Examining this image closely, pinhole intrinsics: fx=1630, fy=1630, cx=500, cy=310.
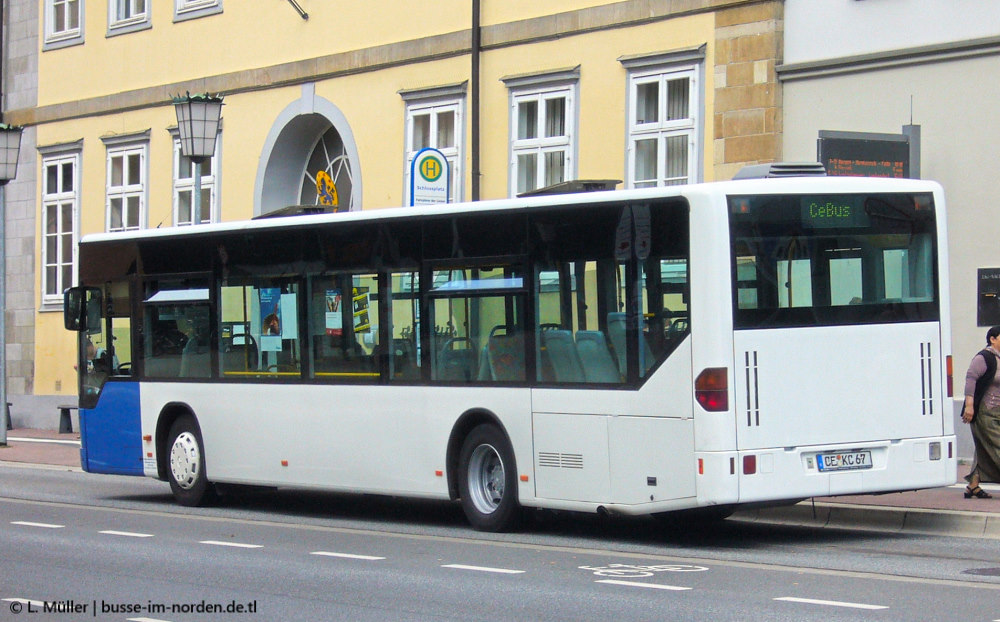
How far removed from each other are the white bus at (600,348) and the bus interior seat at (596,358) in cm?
2

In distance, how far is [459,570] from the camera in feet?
36.3

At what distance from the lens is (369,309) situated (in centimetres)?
1468

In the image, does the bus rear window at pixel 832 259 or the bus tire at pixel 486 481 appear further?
the bus tire at pixel 486 481

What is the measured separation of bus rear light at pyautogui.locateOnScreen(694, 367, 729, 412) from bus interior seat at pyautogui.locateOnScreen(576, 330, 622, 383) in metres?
0.90

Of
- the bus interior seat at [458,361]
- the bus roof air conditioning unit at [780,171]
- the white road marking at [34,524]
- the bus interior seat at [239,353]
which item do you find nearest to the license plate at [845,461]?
the bus roof air conditioning unit at [780,171]

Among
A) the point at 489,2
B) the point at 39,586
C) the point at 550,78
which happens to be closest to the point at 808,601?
the point at 39,586

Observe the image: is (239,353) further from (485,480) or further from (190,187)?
(190,187)

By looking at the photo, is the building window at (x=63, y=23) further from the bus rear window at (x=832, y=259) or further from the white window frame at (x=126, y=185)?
the bus rear window at (x=832, y=259)

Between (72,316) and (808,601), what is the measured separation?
11.1 m

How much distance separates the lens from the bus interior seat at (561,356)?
12.8 metres

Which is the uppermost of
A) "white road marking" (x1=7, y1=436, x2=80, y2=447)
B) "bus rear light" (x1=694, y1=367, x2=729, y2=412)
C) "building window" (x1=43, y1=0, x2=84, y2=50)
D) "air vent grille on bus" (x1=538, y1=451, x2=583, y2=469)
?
"building window" (x1=43, y1=0, x2=84, y2=50)

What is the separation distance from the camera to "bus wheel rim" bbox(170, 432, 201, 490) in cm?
1675

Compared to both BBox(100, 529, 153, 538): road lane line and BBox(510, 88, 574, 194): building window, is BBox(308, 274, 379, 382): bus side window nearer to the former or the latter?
BBox(100, 529, 153, 538): road lane line

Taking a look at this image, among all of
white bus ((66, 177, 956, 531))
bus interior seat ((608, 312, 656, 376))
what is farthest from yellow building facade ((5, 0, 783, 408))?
bus interior seat ((608, 312, 656, 376))
